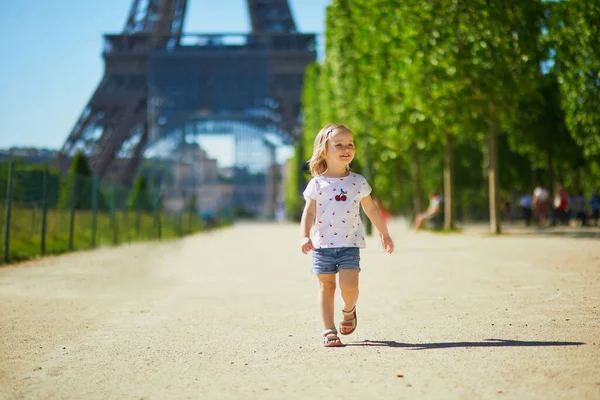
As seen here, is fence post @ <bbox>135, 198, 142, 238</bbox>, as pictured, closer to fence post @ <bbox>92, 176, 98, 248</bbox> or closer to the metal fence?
the metal fence

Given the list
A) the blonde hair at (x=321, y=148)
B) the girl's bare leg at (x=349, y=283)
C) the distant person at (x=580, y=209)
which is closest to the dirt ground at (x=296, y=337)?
the girl's bare leg at (x=349, y=283)

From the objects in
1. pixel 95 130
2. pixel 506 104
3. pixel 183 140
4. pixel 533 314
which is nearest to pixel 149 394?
pixel 533 314

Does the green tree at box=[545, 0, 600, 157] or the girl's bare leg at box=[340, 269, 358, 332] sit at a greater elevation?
the green tree at box=[545, 0, 600, 157]

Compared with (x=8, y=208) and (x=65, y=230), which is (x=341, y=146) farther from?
(x=65, y=230)

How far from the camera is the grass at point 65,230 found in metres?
14.8

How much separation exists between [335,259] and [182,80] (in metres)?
54.5

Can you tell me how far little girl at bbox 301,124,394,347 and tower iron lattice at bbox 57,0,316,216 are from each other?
149 feet

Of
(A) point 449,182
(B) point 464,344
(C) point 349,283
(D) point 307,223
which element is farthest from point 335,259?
(A) point 449,182

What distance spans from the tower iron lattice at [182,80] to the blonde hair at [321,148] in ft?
148

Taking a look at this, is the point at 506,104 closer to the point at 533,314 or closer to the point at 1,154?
the point at 1,154

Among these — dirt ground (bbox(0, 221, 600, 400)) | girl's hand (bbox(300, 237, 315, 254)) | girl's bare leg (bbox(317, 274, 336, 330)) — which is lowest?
dirt ground (bbox(0, 221, 600, 400))

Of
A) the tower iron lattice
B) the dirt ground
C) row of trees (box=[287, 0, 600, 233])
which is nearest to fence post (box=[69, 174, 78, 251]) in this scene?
the dirt ground

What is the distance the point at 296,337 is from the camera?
597 centimetres

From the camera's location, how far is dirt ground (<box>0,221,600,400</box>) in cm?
429
